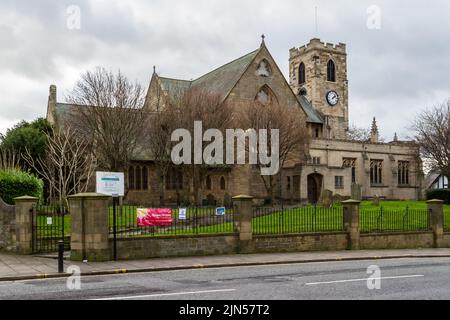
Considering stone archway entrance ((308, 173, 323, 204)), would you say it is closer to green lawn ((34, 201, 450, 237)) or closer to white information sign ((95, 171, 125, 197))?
green lawn ((34, 201, 450, 237))

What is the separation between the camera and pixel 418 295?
37.6 ft

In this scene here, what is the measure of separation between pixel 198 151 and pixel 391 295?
102 ft

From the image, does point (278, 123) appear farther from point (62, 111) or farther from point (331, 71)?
point (331, 71)

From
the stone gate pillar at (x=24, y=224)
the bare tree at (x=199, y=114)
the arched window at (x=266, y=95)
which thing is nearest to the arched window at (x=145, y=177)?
the bare tree at (x=199, y=114)

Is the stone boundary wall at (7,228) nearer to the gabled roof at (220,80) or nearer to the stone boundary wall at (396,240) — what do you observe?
the stone boundary wall at (396,240)

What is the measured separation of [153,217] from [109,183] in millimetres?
2790

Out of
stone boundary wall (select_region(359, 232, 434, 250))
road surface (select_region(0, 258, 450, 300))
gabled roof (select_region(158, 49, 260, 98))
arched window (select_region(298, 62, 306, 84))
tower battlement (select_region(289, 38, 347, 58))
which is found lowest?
stone boundary wall (select_region(359, 232, 434, 250))

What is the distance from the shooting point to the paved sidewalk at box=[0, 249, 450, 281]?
53.5ft

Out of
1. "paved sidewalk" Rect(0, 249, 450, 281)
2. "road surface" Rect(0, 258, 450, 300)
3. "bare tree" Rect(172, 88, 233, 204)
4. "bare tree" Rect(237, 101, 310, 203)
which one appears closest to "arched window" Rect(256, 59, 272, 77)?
"bare tree" Rect(237, 101, 310, 203)

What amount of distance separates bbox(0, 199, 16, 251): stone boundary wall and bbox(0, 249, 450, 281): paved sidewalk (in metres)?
0.63

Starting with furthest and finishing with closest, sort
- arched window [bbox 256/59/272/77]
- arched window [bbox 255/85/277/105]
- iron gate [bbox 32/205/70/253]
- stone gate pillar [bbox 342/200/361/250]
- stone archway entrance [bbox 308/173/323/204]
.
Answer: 1. arched window [bbox 256/59/272/77]
2. arched window [bbox 255/85/277/105]
3. stone archway entrance [bbox 308/173/323/204]
4. stone gate pillar [bbox 342/200/361/250]
5. iron gate [bbox 32/205/70/253]

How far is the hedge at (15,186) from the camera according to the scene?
Answer: 26125 mm

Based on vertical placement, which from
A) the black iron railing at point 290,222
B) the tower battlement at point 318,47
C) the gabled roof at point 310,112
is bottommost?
the black iron railing at point 290,222
